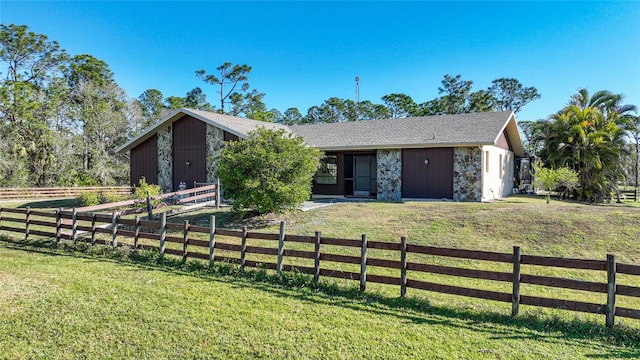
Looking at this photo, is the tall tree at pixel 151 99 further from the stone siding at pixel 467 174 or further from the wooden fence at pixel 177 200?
the stone siding at pixel 467 174

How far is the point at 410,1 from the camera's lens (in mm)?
16703

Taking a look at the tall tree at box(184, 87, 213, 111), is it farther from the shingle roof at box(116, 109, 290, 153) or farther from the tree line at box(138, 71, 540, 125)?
the shingle roof at box(116, 109, 290, 153)

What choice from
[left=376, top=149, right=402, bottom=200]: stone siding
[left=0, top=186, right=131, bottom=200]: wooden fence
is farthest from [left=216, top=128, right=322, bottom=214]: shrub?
[left=0, top=186, right=131, bottom=200]: wooden fence

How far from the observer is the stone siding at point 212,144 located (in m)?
17.3

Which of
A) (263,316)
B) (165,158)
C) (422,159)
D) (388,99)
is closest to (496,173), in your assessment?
(422,159)

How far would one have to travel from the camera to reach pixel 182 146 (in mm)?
18422

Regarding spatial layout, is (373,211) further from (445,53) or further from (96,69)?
(96,69)

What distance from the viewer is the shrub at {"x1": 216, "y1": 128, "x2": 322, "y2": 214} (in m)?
10.8

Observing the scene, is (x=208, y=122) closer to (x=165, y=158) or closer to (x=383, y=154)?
(x=165, y=158)

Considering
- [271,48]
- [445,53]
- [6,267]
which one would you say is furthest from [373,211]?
[271,48]

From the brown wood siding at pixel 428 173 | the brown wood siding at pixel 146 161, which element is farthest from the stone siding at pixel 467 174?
the brown wood siding at pixel 146 161

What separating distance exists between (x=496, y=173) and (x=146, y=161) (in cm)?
1846

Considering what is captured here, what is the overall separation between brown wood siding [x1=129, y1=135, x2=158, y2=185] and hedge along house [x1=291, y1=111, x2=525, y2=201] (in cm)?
860

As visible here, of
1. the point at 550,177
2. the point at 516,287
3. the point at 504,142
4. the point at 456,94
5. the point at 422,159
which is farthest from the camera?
the point at 456,94
